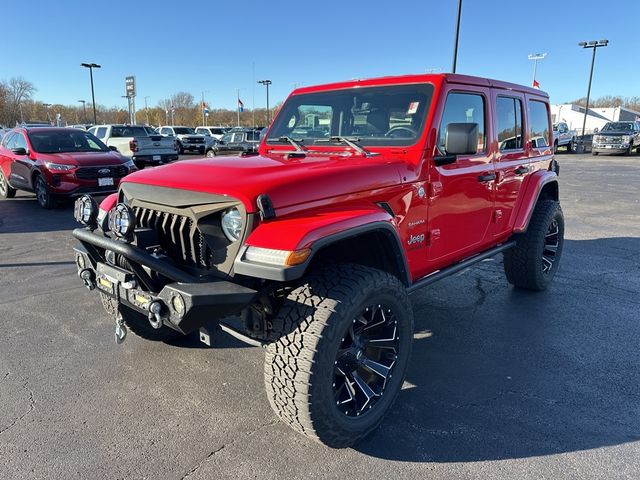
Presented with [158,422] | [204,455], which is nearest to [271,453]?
[204,455]

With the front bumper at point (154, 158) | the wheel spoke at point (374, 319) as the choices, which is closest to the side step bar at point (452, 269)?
the wheel spoke at point (374, 319)

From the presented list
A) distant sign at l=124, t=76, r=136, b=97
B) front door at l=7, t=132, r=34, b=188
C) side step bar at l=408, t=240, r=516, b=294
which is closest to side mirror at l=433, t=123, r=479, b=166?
side step bar at l=408, t=240, r=516, b=294

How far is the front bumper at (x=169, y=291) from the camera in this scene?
219 centimetres

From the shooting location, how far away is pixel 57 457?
→ 248cm

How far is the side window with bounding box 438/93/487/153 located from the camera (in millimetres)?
3319

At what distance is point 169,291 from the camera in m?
2.24

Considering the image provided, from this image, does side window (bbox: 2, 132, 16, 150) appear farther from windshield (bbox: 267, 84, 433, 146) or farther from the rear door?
the rear door

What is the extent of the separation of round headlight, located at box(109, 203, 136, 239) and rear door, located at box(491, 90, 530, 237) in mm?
2996

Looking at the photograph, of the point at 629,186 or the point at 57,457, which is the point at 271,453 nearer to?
the point at 57,457

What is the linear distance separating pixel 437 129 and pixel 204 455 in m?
2.53

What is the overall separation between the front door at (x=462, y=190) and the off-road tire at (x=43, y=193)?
28.3ft

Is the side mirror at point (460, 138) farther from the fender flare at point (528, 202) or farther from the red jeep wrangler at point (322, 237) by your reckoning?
the fender flare at point (528, 202)

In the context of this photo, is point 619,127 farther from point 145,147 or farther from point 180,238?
point 180,238

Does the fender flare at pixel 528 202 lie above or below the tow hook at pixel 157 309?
above
